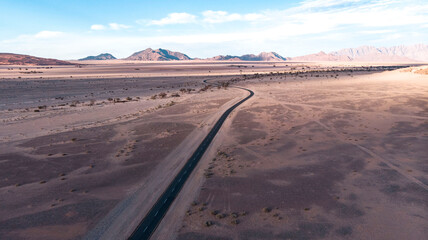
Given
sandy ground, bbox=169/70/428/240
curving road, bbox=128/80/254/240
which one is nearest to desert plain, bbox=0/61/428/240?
sandy ground, bbox=169/70/428/240

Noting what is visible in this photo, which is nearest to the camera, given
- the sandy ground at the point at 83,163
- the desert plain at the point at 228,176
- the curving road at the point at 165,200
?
the curving road at the point at 165,200

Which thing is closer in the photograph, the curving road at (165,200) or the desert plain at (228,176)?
the curving road at (165,200)

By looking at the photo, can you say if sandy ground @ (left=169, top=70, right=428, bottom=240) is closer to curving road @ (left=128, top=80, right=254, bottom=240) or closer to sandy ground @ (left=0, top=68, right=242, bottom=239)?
curving road @ (left=128, top=80, right=254, bottom=240)

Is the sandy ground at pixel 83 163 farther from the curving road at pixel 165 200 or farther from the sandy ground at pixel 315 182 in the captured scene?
the sandy ground at pixel 315 182

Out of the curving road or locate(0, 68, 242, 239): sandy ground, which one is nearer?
the curving road

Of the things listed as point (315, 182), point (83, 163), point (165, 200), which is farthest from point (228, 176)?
point (83, 163)

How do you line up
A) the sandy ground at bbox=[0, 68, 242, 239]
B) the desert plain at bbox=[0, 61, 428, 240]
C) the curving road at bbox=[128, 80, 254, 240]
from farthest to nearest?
1. the sandy ground at bbox=[0, 68, 242, 239]
2. the desert plain at bbox=[0, 61, 428, 240]
3. the curving road at bbox=[128, 80, 254, 240]

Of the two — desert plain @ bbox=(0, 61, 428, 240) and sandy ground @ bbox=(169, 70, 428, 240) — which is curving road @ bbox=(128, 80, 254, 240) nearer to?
desert plain @ bbox=(0, 61, 428, 240)

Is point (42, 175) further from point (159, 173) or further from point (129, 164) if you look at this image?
point (159, 173)

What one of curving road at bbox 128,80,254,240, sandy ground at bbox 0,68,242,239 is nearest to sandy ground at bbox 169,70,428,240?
curving road at bbox 128,80,254,240

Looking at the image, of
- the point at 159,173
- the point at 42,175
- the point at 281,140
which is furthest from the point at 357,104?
the point at 42,175

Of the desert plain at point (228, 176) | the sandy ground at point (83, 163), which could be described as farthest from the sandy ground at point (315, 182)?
the sandy ground at point (83, 163)

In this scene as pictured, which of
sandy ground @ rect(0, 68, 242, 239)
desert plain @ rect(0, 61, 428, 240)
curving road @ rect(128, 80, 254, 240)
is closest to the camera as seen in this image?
curving road @ rect(128, 80, 254, 240)
